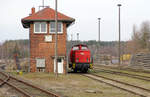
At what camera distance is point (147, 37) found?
6806 centimetres

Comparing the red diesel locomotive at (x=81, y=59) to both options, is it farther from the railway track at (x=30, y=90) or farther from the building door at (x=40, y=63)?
the railway track at (x=30, y=90)

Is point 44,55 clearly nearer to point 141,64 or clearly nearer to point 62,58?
point 62,58

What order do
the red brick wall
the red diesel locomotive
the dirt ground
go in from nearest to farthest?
the dirt ground
the red brick wall
the red diesel locomotive

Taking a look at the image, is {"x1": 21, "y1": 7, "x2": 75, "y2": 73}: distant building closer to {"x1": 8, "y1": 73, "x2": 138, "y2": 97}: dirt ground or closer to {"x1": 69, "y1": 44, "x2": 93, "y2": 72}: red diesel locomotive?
{"x1": 69, "y1": 44, "x2": 93, "y2": 72}: red diesel locomotive

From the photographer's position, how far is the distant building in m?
27.9

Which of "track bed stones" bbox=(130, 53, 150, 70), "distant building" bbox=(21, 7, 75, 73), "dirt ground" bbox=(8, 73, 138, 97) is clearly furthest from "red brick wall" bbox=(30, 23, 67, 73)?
"track bed stones" bbox=(130, 53, 150, 70)

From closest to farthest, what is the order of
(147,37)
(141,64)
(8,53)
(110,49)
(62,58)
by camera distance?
1. (62,58)
2. (141,64)
3. (147,37)
4. (8,53)
5. (110,49)

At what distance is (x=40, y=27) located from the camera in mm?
28406

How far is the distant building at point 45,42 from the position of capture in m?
27.9

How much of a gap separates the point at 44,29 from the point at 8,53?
7809 centimetres

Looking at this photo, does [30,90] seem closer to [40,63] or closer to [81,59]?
[40,63]

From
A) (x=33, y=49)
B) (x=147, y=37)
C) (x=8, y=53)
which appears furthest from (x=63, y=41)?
(x=8, y=53)

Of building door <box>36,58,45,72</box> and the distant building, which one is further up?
the distant building

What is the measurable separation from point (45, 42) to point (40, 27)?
6.16ft
